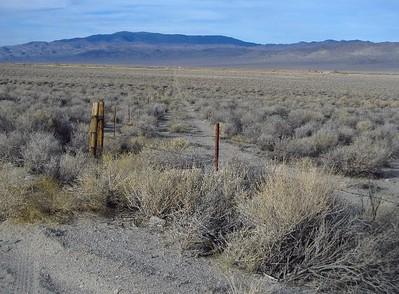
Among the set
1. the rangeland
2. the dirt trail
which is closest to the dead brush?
the rangeland

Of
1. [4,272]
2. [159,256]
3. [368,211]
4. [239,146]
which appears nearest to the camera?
[4,272]

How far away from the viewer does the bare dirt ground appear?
5.78 meters

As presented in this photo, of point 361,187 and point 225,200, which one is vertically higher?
point 225,200

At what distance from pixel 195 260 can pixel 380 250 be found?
214 centimetres

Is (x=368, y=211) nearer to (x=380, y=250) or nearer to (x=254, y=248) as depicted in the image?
(x=380, y=250)

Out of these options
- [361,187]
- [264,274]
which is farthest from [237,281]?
[361,187]

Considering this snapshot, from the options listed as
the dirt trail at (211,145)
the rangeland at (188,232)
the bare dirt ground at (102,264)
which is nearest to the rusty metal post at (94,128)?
the rangeland at (188,232)

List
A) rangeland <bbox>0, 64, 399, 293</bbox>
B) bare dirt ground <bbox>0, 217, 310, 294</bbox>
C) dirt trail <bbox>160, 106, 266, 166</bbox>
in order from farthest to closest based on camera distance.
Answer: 1. dirt trail <bbox>160, 106, 266, 166</bbox>
2. rangeland <bbox>0, 64, 399, 293</bbox>
3. bare dirt ground <bbox>0, 217, 310, 294</bbox>

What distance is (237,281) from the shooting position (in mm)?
5742

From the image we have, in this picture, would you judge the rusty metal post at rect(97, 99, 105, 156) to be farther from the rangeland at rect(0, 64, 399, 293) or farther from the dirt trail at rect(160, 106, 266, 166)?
the dirt trail at rect(160, 106, 266, 166)

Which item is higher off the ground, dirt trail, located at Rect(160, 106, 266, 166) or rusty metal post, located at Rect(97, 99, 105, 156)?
rusty metal post, located at Rect(97, 99, 105, 156)

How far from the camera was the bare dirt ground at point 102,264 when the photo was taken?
19.0ft

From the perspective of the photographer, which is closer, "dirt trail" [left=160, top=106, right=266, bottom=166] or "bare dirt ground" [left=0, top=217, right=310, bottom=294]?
"bare dirt ground" [left=0, top=217, right=310, bottom=294]

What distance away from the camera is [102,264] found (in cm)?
632
